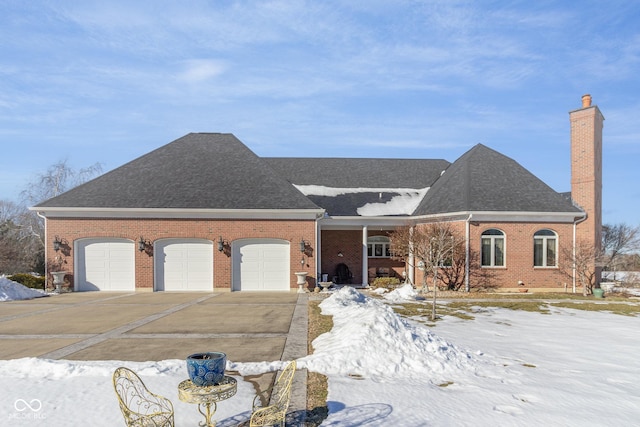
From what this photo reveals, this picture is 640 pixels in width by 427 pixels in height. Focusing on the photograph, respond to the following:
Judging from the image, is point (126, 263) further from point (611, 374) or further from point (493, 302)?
point (611, 374)

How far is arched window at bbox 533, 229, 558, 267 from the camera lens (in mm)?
18234

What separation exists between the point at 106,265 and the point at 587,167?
→ 80.1 ft

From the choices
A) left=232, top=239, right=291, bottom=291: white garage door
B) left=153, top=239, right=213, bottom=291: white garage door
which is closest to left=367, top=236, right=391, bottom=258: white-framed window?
left=232, top=239, right=291, bottom=291: white garage door

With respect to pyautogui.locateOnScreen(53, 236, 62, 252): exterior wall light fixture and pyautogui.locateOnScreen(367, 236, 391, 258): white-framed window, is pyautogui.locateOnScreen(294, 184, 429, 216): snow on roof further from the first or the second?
pyautogui.locateOnScreen(53, 236, 62, 252): exterior wall light fixture

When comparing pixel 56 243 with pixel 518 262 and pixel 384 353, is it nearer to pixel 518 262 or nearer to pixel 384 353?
pixel 384 353

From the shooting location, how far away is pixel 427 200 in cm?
2109

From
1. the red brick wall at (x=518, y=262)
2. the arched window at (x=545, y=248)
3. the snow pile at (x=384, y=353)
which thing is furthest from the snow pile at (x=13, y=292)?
the arched window at (x=545, y=248)

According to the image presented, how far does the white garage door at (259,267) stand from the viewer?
18047mm

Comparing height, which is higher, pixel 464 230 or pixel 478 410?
pixel 464 230

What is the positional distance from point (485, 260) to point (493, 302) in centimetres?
368

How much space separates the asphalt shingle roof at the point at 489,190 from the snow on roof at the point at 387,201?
724 millimetres

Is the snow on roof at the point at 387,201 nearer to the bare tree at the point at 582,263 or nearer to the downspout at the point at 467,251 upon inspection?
the downspout at the point at 467,251

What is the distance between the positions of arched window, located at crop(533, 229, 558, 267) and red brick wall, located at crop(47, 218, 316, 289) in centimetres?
1081

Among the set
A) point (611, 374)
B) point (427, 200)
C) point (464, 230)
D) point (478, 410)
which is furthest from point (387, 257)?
point (478, 410)
